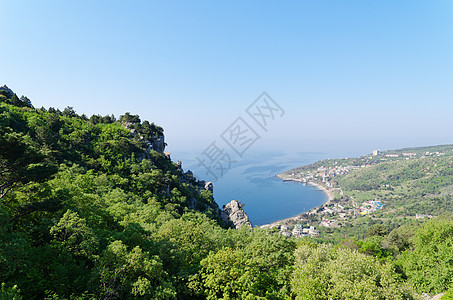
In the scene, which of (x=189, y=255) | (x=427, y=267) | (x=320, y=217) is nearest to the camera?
(x=189, y=255)

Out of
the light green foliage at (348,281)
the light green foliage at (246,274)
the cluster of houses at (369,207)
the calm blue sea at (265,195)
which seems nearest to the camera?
the light green foliage at (348,281)

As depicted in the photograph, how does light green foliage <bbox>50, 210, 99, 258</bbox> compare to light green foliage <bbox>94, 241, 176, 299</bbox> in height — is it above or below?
above

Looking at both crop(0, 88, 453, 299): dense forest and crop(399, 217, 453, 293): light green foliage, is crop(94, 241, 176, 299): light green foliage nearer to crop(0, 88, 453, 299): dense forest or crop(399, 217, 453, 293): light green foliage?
crop(0, 88, 453, 299): dense forest

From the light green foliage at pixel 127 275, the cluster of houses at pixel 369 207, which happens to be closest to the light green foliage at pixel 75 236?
the light green foliage at pixel 127 275

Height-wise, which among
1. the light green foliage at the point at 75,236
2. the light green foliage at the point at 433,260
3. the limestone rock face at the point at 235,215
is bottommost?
A: the light green foliage at the point at 433,260

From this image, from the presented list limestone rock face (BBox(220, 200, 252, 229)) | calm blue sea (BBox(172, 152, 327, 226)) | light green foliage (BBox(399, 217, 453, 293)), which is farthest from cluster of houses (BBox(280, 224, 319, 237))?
light green foliage (BBox(399, 217, 453, 293))

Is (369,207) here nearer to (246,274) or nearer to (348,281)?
(348,281)

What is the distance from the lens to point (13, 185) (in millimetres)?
11617

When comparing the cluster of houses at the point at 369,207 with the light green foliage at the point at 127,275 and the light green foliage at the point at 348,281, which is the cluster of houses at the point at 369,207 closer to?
the light green foliage at the point at 348,281

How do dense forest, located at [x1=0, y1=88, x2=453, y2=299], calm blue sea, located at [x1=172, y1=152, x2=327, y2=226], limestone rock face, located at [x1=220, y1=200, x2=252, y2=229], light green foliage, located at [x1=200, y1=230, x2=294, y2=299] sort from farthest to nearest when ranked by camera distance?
calm blue sea, located at [x1=172, y1=152, x2=327, y2=226] < limestone rock face, located at [x1=220, y1=200, x2=252, y2=229] < light green foliage, located at [x1=200, y1=230, x2=294, y2=299] < dense forest, located at [x1=0, y1=88, x2=453, y2=299]

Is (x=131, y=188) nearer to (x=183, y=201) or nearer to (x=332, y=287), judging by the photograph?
(x=183, y=201)

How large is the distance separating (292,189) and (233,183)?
4846cm

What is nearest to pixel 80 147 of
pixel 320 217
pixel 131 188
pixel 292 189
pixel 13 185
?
pixel 131 188

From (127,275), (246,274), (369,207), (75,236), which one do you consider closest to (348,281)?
(246,274)
